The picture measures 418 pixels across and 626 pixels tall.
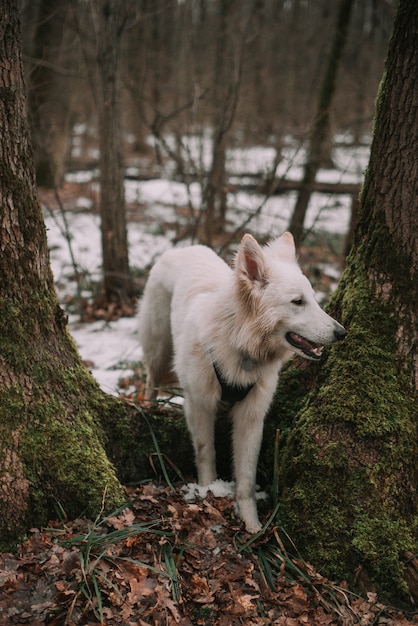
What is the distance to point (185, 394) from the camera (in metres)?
3.67

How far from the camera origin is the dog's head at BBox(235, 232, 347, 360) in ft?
10.1

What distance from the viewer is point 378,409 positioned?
3008 millimetres

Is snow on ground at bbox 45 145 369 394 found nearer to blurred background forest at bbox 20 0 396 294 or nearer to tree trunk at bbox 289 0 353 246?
tree trunk at bbox 289 0 353 246

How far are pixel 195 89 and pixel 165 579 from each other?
20.1ft

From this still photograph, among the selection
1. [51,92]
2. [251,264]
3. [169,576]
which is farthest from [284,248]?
[51,92]

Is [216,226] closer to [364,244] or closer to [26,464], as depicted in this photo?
[364,244]

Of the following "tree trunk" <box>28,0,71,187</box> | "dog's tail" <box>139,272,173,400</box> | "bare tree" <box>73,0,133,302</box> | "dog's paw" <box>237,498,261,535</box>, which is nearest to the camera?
"dog's paw" <box>237,498,261,535</box>

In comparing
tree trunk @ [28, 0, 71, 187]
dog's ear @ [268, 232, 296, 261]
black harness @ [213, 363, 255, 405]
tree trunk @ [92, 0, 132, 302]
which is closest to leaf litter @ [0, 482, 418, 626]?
black harness @ [213, 363, 255, 405]

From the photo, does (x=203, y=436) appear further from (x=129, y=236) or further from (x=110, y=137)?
(x=129, y=236)

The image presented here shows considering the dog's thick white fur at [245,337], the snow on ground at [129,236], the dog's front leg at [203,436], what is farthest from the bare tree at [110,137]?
the dog's front leg at [203,436]

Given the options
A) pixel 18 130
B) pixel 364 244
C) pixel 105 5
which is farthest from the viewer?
pixel 105 5

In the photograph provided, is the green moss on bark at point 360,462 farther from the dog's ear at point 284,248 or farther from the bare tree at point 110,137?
the bare tree at point 110,137

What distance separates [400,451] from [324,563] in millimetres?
748

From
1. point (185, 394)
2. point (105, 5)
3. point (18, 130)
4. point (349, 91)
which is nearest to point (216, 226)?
point (105, 5)
